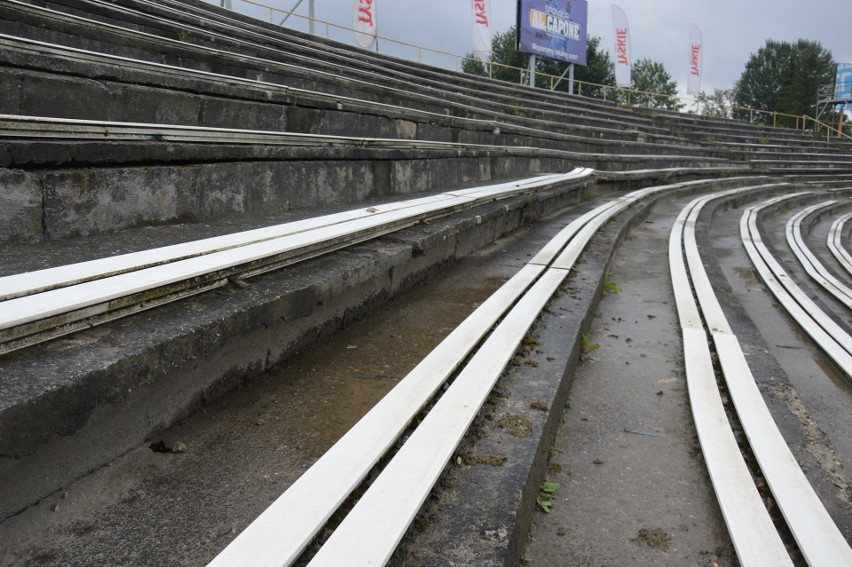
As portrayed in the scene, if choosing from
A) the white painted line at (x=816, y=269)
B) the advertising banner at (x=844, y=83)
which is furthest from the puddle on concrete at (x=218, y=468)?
the advertising banner at (x=844, y=83)

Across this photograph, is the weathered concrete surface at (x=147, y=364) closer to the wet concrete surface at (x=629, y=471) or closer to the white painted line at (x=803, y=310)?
the wet concrete surface at (x=629, y=471)

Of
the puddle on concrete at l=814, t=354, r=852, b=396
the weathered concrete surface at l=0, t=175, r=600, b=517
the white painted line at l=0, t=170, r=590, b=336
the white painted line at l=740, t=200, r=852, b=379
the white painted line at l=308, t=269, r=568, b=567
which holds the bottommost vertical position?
the puddle on concrete at l=814, t=354, r=852, b=396

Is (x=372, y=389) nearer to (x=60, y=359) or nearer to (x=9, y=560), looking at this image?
(x=60, y=359)

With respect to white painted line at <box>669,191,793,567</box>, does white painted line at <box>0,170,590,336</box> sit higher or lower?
higher

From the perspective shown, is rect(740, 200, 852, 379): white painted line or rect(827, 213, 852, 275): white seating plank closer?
rect(740, 200, 852, 379): white painted line

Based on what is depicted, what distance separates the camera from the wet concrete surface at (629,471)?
70.1 inches

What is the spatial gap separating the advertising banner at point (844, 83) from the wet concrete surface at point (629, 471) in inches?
1699

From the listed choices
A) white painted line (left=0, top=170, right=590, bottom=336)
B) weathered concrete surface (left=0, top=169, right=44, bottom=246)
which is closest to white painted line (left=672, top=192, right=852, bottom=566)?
white painted line (left=0, top=170, right=590, bottom=336)

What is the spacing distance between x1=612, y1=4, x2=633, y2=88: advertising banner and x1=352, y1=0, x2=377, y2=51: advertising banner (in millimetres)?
13828

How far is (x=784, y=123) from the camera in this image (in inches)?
2121

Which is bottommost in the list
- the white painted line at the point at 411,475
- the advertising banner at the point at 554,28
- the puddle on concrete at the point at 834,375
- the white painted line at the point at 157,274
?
the puddle on concrete at the point at 834,375

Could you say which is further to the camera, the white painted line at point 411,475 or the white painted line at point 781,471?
the white painted line at point 781,471

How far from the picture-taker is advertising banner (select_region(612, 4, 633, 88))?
29.8m

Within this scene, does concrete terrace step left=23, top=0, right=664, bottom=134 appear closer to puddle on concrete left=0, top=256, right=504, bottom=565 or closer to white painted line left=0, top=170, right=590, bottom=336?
white painted line left=0, top=170, right=590, bottom=336
